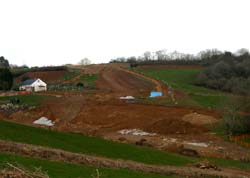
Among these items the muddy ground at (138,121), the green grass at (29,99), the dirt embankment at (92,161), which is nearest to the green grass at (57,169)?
the dirt embankment at (92,161)

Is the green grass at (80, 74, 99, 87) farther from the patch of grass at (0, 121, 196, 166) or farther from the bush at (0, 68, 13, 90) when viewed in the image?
the patch of grass at (0, 121, 196, 166)

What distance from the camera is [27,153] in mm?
17766

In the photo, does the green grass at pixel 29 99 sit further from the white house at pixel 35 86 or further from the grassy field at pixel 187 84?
the grassy field at pixel 187 84

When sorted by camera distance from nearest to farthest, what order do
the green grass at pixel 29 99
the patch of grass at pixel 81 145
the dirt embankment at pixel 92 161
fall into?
the dirt embankment at pixel 92 161 < the patch of grass at pixel 81 145 < the green grass at pixel 29 99

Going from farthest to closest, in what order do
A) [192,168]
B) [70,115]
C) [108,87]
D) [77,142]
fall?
[108,87], [70,115], [77,142], [192,168]

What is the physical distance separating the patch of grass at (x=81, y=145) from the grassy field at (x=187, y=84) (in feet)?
107

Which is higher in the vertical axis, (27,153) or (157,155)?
(27,153)

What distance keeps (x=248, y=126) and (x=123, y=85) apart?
40559 mm

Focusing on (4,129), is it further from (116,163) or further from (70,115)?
(70,115)

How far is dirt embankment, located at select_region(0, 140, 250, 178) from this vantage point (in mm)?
18109

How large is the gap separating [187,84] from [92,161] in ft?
233

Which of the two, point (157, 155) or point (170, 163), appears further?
point (157, 155)

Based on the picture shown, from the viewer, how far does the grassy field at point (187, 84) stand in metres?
65.7

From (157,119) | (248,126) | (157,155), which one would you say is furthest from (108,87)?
(157,155)
